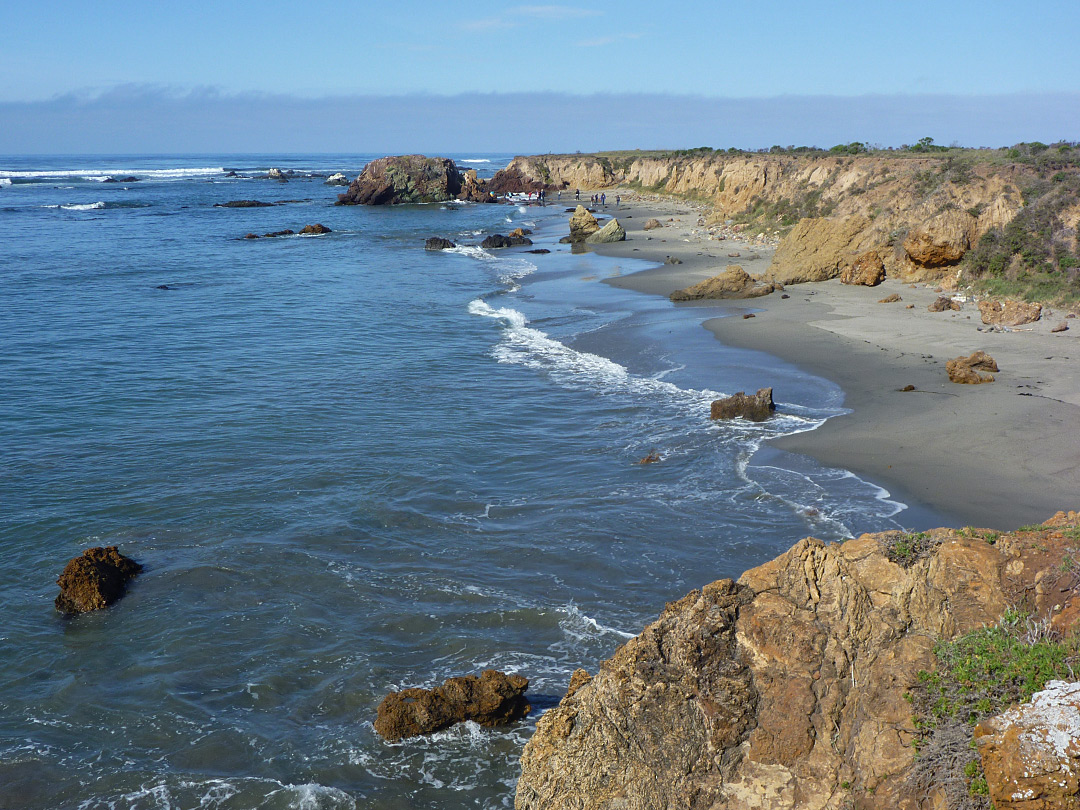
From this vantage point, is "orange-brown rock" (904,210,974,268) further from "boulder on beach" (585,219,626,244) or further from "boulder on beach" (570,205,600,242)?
"boulder on beach" (570,205,600,242)

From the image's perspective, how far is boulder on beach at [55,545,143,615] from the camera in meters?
9.30

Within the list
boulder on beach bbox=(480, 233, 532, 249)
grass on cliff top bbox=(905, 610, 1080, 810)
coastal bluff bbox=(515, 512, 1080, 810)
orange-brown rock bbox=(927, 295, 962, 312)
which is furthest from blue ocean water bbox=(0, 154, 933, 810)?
boulder on beach bbox=(480, 233, 532, 249)

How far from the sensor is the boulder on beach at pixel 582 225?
44.7 meters

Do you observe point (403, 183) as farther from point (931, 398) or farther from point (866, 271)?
point (931, 398)

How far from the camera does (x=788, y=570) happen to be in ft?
17.9

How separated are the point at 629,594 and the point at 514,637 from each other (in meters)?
1.59

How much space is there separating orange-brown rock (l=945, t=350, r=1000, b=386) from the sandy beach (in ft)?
0.62

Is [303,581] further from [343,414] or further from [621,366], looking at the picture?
[621,366]

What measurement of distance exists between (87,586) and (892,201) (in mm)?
29659

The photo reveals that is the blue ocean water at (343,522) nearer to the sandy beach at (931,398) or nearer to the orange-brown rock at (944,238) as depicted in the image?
the sandy beach at (931,398)

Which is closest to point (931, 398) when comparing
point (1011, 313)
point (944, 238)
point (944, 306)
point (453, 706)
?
point (1011, 313)

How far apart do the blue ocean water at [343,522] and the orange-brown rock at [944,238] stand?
8.09m

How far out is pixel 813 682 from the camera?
192 inches

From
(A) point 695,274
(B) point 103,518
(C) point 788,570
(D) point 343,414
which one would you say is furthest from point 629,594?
(A) point 695,274
